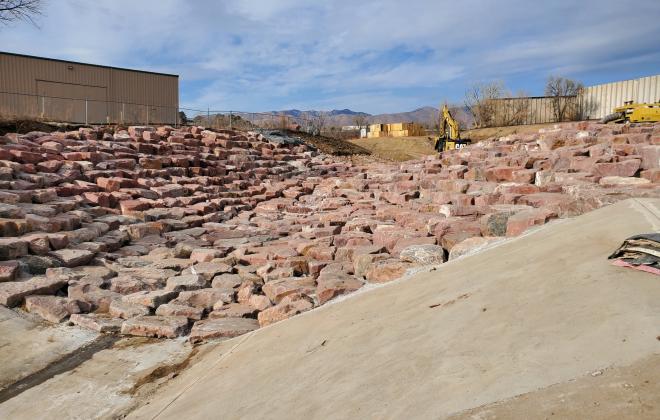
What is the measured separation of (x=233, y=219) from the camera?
34.5ft

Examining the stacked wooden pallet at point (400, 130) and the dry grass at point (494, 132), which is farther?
the stacked wooden pallet at point (400, 130)

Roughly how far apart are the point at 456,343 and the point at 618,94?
31922 millimetres

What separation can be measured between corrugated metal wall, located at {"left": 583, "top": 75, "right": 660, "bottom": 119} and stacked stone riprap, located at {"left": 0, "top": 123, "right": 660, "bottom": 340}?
18.3 m

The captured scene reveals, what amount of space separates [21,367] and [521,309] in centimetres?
416

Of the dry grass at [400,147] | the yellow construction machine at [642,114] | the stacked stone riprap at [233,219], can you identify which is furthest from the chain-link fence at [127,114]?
the yellow construction machine at [642,114]

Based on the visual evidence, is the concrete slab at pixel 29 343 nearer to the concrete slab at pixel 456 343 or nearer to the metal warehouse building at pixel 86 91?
the concrete slab at pixel 456 343

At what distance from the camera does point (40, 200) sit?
8.94 meters

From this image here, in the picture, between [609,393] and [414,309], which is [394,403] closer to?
[609,393]

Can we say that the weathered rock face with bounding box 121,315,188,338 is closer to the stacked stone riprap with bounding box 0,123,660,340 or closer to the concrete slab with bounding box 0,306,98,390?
the stacked stone riprap with bounding box 0,123,660,340

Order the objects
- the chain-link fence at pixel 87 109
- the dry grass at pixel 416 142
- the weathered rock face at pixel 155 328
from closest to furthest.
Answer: the weathered rock face at pixel 155 328 < the chain-link fence at pixel 87 109 < the dry grass at pixel 416 142

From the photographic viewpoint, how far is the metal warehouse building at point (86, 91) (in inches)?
874

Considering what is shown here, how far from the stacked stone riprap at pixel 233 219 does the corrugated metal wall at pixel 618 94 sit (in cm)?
1828

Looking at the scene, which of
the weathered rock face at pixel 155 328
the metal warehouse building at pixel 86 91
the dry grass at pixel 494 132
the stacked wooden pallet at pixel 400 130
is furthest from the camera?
the stacked wooden pallet at pixel 400 130

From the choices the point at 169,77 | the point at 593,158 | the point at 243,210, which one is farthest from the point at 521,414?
the point at 169,77
